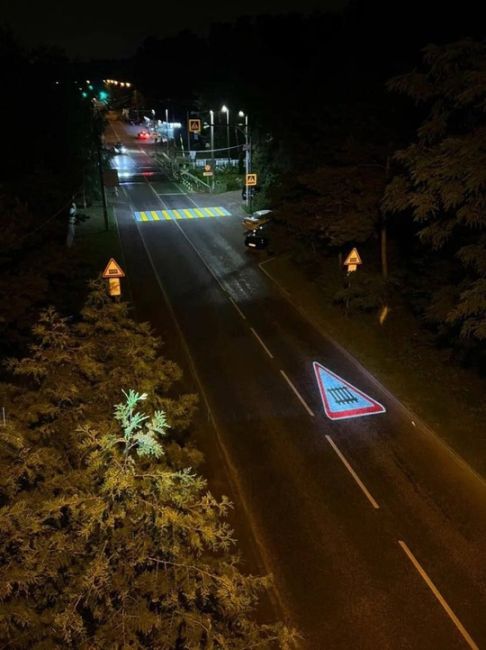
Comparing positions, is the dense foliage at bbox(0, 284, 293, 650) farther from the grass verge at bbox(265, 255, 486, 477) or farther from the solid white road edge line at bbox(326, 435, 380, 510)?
the grass verge at bbox(265, 255, 486, 477)

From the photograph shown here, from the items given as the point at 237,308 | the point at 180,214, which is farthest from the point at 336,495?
the point at 180,214

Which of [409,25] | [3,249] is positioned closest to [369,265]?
[409,25]

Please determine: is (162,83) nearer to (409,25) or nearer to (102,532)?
(409,25)

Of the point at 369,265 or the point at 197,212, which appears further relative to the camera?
the point at 197,212

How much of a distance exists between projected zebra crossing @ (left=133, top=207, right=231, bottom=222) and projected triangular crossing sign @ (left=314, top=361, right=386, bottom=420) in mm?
27536

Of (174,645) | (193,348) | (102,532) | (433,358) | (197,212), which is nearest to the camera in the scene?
(174,645)

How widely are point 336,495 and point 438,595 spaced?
3256mm

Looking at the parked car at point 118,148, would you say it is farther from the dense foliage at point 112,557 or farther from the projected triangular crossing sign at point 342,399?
the dense foliage at point 112,557

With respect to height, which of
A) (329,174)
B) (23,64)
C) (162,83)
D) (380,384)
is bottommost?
(380,384)

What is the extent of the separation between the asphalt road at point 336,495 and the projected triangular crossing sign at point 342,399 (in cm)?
27

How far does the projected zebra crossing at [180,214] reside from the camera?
141 ft

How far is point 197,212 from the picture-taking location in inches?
1767

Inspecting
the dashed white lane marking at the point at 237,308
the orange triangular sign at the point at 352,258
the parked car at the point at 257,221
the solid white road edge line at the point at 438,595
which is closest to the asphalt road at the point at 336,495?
the solid white road edge line at the point at 438,595

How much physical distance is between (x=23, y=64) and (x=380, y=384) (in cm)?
3281
